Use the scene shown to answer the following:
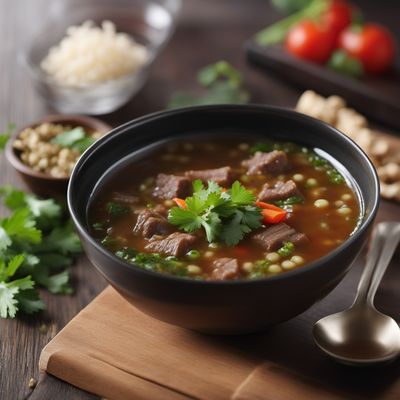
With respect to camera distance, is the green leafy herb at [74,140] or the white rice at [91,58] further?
the white rice at [91,58]

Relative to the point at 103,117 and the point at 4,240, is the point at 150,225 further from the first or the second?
the point at 103,117

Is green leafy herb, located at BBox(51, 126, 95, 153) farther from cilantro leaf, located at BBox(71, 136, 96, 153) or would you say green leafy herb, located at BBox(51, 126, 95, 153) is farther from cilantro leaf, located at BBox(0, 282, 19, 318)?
cilantro leaf, located at BBox(0, 282, 19, 318)

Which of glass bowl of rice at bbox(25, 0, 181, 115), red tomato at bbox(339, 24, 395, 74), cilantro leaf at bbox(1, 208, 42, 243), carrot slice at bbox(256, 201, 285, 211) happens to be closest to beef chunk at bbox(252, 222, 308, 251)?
carrot slice at bbox(256, 201, 285, 211)

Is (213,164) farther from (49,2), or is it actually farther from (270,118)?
(49,2)

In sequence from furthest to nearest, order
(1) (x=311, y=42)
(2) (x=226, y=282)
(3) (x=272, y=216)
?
1. (1) (x=311, y=42)
2. (3) (x=272, y=216)
3. (2) (x=226, y=282)

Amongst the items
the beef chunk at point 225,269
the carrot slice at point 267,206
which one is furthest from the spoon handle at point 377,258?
the beef chunk at point 225,269

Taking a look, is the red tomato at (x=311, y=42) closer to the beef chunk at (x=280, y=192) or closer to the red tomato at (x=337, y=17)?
the red tomato at (x=337, y=17)

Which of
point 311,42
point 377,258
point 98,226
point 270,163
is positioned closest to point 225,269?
point 98,226

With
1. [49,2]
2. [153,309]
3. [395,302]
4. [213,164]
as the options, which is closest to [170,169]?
[213,164]
